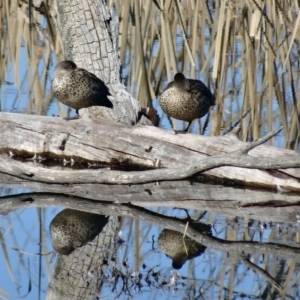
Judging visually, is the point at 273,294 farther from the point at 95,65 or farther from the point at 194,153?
the point at 95,65

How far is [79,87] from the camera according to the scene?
7504 millimetres

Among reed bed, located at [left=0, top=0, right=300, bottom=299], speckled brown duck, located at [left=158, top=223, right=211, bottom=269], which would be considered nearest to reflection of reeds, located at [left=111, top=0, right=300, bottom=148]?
reed bed, located at [left=0, top=0, right=300, bottom=299]

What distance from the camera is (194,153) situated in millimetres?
7055

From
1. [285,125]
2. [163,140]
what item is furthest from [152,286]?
[285,125]

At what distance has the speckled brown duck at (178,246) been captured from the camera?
18.3 feet

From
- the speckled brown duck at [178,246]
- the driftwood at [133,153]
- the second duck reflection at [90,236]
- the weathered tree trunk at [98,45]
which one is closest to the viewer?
the speckled brown duck at [178,246]

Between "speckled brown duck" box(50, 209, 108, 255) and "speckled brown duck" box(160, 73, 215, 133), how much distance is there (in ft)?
4.96

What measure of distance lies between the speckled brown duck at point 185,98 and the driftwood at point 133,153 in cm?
34

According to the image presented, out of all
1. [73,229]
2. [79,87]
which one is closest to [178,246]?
[73,229]

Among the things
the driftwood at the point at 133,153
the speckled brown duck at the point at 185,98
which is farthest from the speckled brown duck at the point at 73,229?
the speckled brown duck at the point at 185,98

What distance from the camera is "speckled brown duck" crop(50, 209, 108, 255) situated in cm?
581

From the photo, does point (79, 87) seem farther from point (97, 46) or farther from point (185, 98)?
point (185, 98)

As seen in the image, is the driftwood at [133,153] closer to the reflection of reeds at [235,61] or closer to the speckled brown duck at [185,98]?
the speckled brown duck at [185,98]

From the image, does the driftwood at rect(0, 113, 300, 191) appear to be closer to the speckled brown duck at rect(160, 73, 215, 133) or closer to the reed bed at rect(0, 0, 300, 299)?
the speckled brown duck at rect(160, 73, 215, 133)
